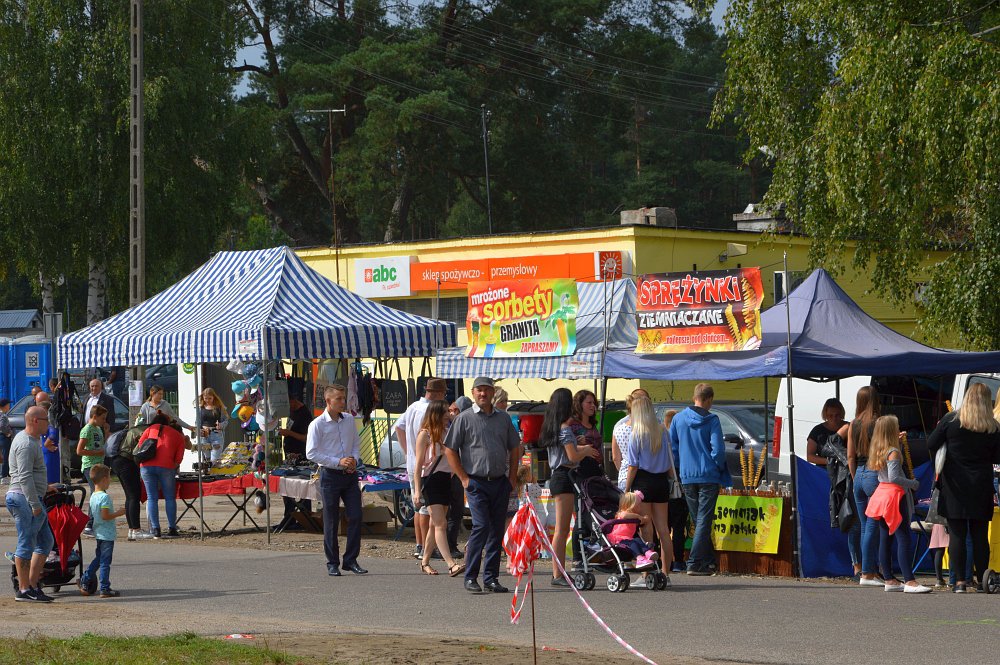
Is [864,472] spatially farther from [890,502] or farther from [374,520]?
[374,520]

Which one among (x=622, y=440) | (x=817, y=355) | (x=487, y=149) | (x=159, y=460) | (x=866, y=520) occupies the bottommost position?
(x=866, y=520)

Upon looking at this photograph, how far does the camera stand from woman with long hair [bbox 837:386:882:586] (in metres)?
12.0

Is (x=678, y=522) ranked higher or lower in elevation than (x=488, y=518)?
lower

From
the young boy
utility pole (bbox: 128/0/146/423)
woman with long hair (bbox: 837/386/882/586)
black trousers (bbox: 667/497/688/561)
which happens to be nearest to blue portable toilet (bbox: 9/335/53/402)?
utility pole (bbox: 128/0/146/423)

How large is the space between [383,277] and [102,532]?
21.7 metres

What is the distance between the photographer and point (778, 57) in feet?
66.5

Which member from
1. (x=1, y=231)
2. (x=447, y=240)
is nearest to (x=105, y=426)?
(x=447, y=240)

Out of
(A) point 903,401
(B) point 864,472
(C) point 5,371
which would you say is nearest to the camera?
(B) point 864,472

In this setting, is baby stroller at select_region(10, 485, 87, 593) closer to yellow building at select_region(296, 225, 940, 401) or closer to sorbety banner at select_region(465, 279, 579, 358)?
sorbety banner at select_region(465, 279, 579, 358)

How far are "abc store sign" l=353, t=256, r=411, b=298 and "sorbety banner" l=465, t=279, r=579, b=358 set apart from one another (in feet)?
52.5

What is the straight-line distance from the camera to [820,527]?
1296 centimetres

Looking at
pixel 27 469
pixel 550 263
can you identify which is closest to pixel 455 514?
pixel 27 469

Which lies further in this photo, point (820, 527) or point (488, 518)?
point (820, 527)

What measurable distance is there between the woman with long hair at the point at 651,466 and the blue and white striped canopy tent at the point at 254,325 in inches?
201
